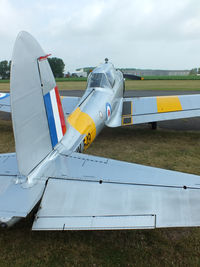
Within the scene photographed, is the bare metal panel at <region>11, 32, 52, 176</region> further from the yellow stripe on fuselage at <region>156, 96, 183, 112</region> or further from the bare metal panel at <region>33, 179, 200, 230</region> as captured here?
the yellow stripe on fuselage at <region>156, 96, 183, 112</region>

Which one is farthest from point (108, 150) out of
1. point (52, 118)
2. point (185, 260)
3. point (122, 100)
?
point (185, 260)

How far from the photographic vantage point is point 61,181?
116 inches

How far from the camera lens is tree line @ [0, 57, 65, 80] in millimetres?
84188

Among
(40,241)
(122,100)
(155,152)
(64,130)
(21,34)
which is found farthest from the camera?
Answer: (122,100)

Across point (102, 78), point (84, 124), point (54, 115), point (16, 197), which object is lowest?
point (16, 197)

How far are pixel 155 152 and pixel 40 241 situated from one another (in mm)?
4392

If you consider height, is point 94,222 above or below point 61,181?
below

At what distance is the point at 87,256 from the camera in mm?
2928

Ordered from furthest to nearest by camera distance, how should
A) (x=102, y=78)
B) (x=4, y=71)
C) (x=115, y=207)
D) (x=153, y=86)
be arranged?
(x=4, y=71) → (x=153, y=86) → (x=102, y=78) → (x=115, y=207)

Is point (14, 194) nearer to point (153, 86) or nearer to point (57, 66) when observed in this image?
point (153, 86)

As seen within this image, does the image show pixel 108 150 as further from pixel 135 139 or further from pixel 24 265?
pixel 24 265

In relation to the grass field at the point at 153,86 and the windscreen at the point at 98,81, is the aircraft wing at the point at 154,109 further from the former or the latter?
the grass field at the point at 153,86

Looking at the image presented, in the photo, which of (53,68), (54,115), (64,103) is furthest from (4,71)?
(54,115)

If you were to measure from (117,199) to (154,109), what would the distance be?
20.6ft
